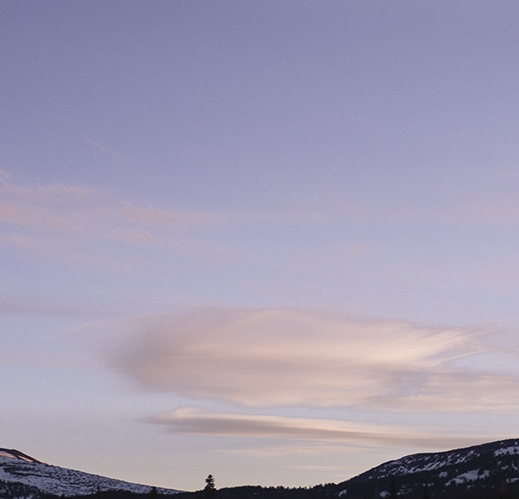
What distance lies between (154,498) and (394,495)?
2091 inches

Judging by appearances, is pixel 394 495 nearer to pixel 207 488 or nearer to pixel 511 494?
pixel 511 494

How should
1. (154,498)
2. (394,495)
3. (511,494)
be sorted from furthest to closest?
(154,498) < (394,495) < (511,494)

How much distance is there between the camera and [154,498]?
523ft

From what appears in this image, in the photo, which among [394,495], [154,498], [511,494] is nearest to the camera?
[511,494]

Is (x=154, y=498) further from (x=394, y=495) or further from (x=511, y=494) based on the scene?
(x=511, y=494)

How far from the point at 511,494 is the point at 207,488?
55.5 metres

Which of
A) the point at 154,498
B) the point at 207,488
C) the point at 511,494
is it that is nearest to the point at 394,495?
the point at 511,494

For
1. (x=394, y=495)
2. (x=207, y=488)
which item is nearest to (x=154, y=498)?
(x=207, y=488)

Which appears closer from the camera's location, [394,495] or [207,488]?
[207,488]

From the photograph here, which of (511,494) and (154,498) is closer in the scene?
(511,494)

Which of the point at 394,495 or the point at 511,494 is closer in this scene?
the point at 511,494

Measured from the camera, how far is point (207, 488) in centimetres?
13512

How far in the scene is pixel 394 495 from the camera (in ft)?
485

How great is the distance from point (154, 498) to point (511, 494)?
3023 inches
